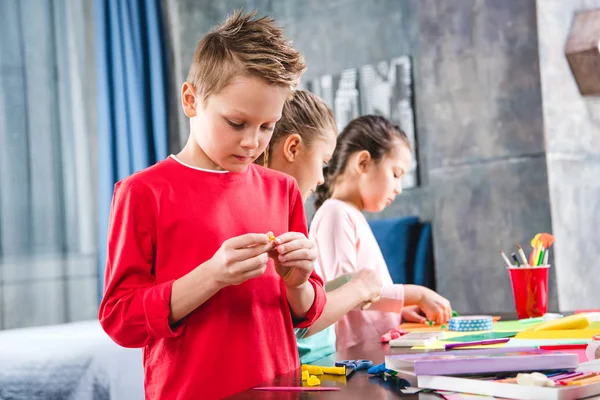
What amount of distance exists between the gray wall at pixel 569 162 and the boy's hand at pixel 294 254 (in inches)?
73.9

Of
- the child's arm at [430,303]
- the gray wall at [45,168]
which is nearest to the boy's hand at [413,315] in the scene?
the child's arm at [430,303]

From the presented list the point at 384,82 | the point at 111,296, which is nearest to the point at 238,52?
the point at 111,296

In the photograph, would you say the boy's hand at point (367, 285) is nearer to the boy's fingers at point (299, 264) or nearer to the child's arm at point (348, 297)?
the child's arm at point (348, 297)

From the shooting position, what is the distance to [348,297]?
4.31ft

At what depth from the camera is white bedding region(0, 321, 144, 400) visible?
214 centimetres

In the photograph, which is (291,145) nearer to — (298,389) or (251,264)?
(251,264)

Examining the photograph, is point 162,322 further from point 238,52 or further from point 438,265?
point 438,265

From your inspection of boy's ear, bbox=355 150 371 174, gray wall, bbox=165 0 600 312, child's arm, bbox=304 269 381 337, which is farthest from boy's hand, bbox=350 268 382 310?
gray wall, bbox=165 0 600 312

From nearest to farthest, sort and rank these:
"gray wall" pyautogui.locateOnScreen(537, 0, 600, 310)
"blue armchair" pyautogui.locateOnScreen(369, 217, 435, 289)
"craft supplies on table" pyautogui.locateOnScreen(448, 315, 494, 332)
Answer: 1. "craft supplies on table" pyautogui.locateOnScreen(448, 315, 494, 332)
2. "gray wall" pyautogui.locateOnScreen(537, 0, 600, 310)
3. "blue armchair" pyautogui.locateOnScreen(369, 217, 435, 289)

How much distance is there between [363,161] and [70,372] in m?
1.07

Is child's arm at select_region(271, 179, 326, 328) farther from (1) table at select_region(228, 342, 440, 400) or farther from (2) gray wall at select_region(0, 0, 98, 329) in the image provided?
(2) gray wall at select_region(0, 0, 98, 329)

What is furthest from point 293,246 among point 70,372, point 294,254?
point 70,372

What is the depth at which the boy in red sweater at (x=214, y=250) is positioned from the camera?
3.21 ft

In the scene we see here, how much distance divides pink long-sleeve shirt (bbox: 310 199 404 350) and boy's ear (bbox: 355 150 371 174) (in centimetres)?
18
